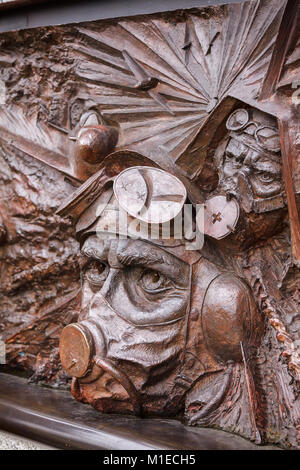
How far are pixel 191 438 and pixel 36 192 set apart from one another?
4.27 ft

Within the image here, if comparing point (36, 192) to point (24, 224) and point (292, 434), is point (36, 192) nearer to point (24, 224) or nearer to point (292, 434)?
point (24, 224)

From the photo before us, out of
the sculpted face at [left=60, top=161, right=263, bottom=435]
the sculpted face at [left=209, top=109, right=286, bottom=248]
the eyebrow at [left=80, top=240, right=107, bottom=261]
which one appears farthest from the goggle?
the eyebrow at [left=80, top=240, right=107, bottom=261]

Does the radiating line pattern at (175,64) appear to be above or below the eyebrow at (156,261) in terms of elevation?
above

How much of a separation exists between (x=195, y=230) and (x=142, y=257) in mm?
210

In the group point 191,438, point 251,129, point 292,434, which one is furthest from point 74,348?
point 251,129

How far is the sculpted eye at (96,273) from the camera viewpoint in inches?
84.7

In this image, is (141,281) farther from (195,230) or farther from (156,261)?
(195,230)

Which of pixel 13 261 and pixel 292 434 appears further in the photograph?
pixel 13 261

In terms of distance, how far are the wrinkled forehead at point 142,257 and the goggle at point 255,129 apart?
489mm

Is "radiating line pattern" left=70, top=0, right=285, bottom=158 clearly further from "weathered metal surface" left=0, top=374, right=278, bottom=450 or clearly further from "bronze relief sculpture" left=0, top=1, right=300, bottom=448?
"weathered metal surface" left=0, top=374, right=278, bottom=450

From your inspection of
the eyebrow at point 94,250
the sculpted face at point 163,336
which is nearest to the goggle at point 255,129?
the sculpted face at point 163,336

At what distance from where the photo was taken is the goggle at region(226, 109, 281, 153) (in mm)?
1896

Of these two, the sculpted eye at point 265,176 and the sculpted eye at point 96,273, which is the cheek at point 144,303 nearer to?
the sculpted eye at point 96,273

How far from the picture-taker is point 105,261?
2.13 meters
